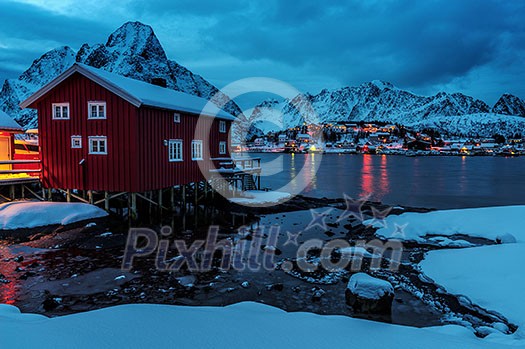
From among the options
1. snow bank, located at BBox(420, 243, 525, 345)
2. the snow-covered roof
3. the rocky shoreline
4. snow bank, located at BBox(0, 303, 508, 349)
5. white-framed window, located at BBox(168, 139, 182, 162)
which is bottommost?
the rocky shoreline

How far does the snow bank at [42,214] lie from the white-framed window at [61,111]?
16.2 feet

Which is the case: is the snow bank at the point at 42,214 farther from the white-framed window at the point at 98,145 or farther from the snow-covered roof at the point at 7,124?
the snow-covered roof at the point at 7,124

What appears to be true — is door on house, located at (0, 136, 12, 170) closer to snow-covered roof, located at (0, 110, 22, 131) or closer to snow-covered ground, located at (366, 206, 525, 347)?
snow-covered roof, located at (0, 110, 22, 131)

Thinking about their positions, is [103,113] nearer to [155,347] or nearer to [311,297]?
[311,297]

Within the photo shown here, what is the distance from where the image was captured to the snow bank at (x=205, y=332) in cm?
564

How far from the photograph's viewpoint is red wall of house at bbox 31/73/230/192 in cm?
1847

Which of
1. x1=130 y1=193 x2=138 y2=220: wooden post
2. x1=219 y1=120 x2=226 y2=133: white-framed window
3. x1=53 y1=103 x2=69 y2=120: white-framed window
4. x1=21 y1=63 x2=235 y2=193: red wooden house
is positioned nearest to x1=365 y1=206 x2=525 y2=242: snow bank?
x1=21 y1=63 x2=235 y2=193: red wooden house

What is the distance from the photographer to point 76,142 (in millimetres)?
19453

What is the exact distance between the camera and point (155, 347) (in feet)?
18.0

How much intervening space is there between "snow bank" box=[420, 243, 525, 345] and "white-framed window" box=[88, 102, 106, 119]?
17202mm

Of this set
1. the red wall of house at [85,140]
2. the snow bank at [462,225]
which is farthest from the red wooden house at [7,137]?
the snow bank at [462,225]

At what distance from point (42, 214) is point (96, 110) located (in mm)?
6105

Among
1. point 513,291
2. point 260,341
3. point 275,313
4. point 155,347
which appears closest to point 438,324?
point 513,291

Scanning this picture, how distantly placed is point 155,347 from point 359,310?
17.9 ft
